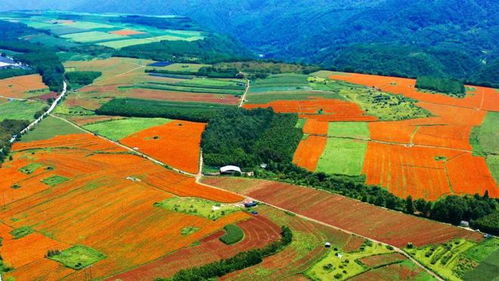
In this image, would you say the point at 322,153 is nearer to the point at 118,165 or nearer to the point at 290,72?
the point at 118,165

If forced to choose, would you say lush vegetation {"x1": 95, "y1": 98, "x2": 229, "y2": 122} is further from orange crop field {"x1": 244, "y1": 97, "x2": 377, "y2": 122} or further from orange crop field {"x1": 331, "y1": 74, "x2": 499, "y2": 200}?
orange crop field {"x1": 331, "y1": 74, "x2": 499, "y2": 200}

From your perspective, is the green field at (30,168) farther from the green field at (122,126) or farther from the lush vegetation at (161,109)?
the lush vegetation at (161,109)

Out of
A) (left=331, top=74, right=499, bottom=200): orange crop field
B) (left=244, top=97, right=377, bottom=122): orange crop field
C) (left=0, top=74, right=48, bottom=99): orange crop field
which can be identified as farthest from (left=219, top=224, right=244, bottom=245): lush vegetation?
(left=0, top=74, right=48, bottom=99): orange crop field

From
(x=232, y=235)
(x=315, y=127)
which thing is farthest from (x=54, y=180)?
(x=315, y=127)

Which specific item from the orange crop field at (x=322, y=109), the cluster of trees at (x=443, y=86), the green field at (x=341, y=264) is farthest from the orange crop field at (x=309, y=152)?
the cluster of trees at (x=443, y=86)

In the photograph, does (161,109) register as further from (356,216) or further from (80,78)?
(356,216)
